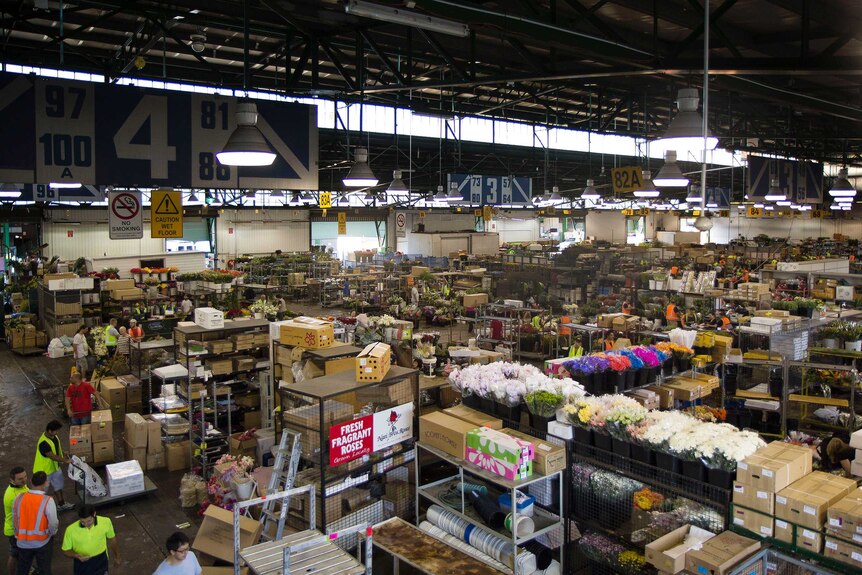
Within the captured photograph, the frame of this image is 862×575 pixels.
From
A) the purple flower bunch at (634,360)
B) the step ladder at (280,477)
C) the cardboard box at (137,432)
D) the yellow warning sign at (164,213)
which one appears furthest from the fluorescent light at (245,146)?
the yellow warning sign at (164,213)

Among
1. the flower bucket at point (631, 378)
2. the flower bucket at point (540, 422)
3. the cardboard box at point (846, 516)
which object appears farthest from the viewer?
the flower bucket at point (631, 378)

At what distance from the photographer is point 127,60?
1226cm

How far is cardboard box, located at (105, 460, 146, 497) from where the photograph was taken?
8.54 m

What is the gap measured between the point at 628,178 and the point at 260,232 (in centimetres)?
2267

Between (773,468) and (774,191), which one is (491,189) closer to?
(774,191)


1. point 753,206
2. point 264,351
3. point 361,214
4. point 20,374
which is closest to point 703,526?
point 264,351

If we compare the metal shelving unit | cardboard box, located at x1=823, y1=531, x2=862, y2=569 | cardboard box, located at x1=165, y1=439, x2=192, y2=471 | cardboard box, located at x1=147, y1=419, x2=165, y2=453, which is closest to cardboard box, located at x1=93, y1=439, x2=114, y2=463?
cardboard box, located at x1=147, y1=419, x2=165, y2=453

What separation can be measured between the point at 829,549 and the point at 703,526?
80cm

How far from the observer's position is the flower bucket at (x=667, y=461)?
4.90 metres

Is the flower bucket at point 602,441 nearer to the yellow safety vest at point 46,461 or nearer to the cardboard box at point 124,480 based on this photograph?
the yellow safety vest at point 46,461

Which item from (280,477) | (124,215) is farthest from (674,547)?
(124,215)

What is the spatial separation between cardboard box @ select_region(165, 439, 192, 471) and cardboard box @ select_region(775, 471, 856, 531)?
804 centimetres

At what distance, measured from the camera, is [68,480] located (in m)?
9.48

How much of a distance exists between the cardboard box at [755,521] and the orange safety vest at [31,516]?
5895mm
